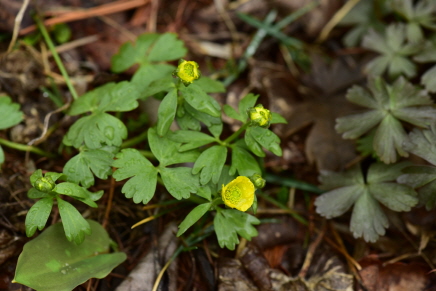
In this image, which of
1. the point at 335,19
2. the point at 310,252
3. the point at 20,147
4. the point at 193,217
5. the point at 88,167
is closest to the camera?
the point at 193,217

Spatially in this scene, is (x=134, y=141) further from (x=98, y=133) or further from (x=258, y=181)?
(x=258, y=181)

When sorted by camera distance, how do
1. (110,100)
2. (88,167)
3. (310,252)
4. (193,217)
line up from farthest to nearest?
1. (310,252)
2. (110,100)
3. (88,167)
4. (193,217)

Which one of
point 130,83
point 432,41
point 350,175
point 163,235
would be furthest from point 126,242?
point 432,41

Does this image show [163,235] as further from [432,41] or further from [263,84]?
[432,41]

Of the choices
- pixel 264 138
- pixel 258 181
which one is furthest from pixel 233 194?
pixel 264 138

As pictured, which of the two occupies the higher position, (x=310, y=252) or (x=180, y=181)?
(x=180, y=181)

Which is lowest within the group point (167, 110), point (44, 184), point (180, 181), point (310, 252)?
point (310, 252)

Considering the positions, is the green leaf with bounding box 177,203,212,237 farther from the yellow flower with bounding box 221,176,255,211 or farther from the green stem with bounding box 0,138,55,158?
the green stem with bounding box 0,138,55,158

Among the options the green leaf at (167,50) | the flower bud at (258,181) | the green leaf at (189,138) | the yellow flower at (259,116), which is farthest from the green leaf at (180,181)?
the green leaf at (167,50)
